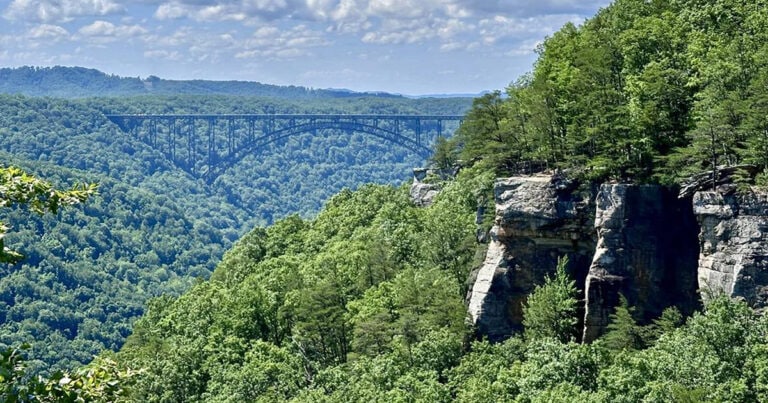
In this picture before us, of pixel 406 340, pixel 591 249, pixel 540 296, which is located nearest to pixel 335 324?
pixel 406 340

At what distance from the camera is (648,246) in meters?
28.0

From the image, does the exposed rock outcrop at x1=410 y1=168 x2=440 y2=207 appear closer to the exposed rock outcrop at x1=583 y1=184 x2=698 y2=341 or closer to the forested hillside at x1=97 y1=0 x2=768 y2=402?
the forested hillside at x1=97 y1=0 x2=768 y2=402

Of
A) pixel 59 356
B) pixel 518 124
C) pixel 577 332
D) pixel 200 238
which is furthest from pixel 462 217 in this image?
pixel 200 238

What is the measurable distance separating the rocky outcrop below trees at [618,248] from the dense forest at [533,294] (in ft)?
2.10

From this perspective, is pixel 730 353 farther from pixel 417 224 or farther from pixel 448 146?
pixel 448 146

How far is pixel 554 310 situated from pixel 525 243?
2734 mm

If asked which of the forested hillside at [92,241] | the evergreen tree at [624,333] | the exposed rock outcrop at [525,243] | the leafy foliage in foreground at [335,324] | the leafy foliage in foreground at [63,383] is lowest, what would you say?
the forested hillside at [92,241]

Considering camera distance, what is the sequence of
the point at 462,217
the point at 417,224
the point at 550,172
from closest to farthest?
the point at 550,172
the point at 462,217
the point at 417,224

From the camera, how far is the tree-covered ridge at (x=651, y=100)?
88.5 feet

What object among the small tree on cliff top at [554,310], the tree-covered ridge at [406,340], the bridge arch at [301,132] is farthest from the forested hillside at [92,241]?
the small tree on cliff top at [554,310]

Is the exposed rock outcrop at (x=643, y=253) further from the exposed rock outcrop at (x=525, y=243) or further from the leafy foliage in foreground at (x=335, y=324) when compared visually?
the leafy foliage in foreground at (x=335, y=324)

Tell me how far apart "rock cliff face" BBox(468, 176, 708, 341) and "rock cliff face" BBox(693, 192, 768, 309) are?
4.05ft

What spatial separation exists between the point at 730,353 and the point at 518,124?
14.4m

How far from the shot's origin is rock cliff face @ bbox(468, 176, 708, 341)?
27.9m
